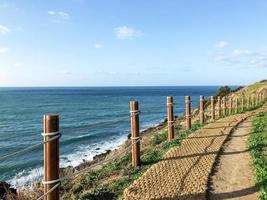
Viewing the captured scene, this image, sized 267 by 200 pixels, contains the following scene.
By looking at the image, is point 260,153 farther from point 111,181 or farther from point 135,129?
point 111,181

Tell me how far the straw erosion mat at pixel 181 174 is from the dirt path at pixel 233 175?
188 millimetres

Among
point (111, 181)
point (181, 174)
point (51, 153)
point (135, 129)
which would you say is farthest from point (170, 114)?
point (51, 153)

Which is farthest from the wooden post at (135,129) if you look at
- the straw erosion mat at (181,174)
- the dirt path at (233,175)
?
the dirt path at (233,175)

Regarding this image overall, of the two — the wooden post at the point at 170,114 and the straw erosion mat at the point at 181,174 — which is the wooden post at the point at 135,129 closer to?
the straw erosion mat at the point at 181,174

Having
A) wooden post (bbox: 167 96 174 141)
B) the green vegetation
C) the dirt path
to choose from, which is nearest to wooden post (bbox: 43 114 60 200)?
the green vegetation

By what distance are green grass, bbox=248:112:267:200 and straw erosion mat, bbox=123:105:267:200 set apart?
957 millimetres

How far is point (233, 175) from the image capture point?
24.3 feet

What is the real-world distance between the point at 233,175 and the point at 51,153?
13.9ft

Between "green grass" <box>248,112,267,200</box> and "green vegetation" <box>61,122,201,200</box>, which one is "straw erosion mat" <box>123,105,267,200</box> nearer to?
"green vegetation" <box>61,122,201,200</box>

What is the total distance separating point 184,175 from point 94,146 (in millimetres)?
18132

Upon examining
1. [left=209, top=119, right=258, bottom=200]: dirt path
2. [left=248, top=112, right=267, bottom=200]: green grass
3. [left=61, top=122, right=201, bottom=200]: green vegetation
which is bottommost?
[left=61, top=122, right=201, bottom=200]: green vegetation

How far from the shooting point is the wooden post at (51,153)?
191 inches

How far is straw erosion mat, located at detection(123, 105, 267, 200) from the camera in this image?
6.12 meters

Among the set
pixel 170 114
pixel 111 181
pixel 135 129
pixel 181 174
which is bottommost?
pixel 111 181
